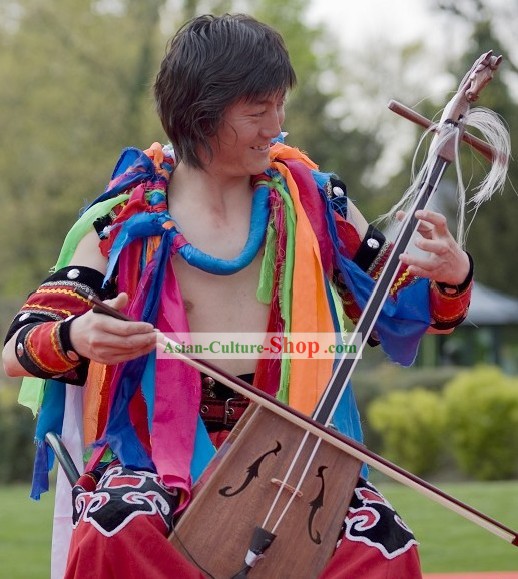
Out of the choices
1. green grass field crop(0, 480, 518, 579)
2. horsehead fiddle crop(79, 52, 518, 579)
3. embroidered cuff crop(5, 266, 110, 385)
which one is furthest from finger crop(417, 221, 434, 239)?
green grass field crop(0, 480, 518, 579)

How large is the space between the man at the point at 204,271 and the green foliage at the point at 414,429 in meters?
9.78

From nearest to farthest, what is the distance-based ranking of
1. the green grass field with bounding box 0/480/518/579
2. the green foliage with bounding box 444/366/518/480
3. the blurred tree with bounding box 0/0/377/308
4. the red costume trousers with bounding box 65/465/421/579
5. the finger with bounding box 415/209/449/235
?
the red costume trousers with bounding box 65/465/421/579, the finger with bounding box 415/209/449/235, the green grass field with bounding box 0/480/518/579, the green foliage with bounding box 444/366/518/480, the blurred tree with bounding box 0/0/377/308

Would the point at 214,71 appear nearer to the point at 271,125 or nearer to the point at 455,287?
the point at 271,125

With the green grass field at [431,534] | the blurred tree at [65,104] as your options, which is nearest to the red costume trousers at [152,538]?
the green grass field at [431,534]

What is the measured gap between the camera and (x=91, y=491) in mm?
2500

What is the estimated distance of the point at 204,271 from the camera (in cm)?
271

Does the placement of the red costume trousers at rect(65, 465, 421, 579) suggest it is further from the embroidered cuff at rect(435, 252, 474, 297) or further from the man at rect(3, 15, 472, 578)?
the embroidered cuff at rect(435, 252, 474, 297)

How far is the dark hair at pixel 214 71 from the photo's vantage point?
2605 millimetres

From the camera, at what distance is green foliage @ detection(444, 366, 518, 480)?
1181cm

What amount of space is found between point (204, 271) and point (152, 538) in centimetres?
69

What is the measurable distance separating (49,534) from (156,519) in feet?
15.2

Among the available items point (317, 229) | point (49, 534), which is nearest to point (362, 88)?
point (49, 534)

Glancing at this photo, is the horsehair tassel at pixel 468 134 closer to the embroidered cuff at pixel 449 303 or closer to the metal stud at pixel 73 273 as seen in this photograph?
the embroidered cuff at pixel 449 303

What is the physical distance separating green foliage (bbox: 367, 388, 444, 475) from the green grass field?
377cm
